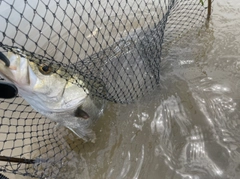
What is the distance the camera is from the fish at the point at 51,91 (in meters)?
1.26

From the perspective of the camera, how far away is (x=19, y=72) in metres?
1.26

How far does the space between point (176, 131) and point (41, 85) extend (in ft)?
3.37

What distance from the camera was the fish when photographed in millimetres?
1256

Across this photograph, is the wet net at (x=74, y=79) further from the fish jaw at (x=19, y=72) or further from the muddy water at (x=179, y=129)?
the muddy water at (x=179, y=129)

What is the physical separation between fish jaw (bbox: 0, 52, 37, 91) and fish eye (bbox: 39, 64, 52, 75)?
6 centimetres

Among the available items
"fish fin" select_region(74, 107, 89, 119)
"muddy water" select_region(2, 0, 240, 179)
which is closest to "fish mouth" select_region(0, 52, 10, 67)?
"fish fin" select_region(74, 107, 89, 119)

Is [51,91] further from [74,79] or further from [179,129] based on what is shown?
[179,129]

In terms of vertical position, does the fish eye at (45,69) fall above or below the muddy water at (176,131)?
above

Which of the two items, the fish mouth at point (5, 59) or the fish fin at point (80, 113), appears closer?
the fish mouth at point (5, 59)

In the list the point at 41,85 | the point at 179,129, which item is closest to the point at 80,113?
the point at 41,85

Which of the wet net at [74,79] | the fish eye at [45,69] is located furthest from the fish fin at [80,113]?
the fish eye at [45,69]

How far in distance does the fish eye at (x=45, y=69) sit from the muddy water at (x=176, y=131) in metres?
0.73

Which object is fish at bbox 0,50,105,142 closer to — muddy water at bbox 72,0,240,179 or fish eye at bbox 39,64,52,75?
fish eye at bbox 39,64,52,75

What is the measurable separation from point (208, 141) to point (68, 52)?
1.82 m
